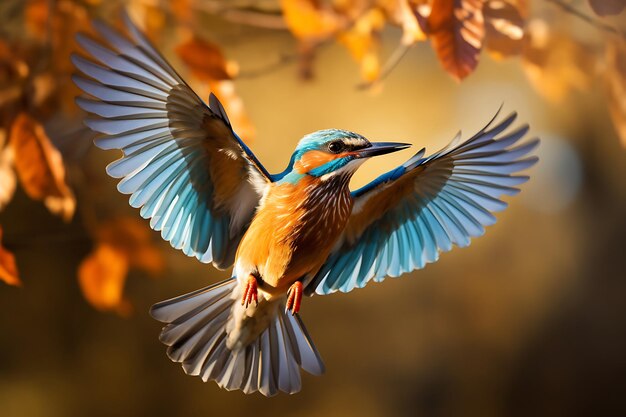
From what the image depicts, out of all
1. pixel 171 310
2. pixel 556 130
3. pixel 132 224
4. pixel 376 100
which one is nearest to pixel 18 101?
pixel 132 224

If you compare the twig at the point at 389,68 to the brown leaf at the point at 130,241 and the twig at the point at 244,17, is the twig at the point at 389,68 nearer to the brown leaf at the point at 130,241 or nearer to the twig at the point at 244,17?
the twig at the point at 244,17

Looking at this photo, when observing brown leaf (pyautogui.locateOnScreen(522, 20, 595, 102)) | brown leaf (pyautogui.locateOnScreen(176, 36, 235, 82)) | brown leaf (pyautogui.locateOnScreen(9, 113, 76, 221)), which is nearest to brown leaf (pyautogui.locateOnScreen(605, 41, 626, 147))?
brown leaf (pyautogui.locateOnScreen(522, 20, 595, 102))

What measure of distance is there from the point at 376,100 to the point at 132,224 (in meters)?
0.70

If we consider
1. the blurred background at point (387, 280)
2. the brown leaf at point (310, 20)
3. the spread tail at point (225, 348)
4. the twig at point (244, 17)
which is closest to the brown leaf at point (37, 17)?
the blurred background at point (387, 280)

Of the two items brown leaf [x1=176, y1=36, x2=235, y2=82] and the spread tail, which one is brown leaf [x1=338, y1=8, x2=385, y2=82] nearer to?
brown leaf [x1=176, y1=36, x2=235, y2=82]

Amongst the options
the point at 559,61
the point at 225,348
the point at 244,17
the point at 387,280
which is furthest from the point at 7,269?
the point at 387,280

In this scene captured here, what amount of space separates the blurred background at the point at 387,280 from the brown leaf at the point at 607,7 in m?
0.37

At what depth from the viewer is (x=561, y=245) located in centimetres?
174

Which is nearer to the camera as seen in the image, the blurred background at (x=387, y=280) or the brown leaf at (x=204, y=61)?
the brown leaf at (x=204, y=61)

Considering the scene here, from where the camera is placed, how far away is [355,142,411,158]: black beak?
26 cm

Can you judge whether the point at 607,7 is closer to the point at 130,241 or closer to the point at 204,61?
the point at 204,61

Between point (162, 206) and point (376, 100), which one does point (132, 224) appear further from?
point (376, 100)

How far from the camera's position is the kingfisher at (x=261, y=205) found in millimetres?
299

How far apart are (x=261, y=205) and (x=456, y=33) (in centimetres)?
14
